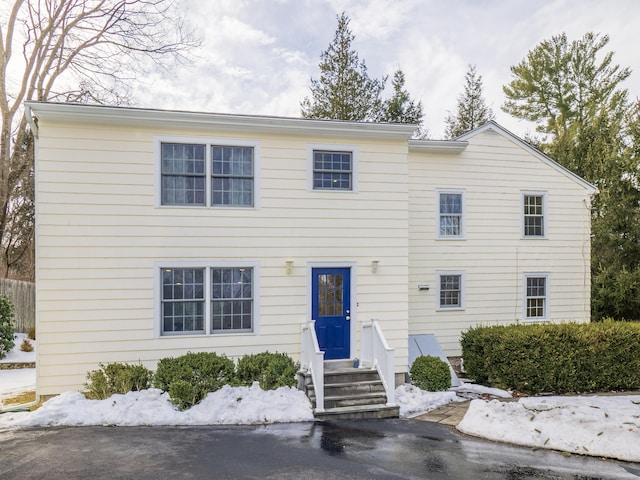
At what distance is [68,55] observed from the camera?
16.8 meters

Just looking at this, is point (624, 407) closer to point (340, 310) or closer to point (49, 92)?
point (340, 310)

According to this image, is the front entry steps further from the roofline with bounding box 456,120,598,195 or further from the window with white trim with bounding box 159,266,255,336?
the roofline with bounding box 456,120,598,195

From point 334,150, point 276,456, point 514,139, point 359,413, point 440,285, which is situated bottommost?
point 359,413

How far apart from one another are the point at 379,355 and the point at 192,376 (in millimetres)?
3479

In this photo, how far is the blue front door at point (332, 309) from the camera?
898cm

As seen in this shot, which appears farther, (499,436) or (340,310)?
(340,310)

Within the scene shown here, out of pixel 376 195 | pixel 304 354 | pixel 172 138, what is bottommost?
pixel 304 354

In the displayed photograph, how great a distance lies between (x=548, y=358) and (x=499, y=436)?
11.3 ft

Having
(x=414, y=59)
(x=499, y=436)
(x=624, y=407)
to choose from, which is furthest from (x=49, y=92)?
(x=624, y=407)

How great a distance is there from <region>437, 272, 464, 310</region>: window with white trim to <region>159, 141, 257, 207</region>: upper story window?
6.34 meters

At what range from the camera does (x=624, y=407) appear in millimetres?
7633

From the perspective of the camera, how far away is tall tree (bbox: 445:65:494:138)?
28078mm

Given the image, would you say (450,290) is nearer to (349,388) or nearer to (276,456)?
(349,388)

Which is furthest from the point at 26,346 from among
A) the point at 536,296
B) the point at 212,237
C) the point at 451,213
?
the point at 536,296
